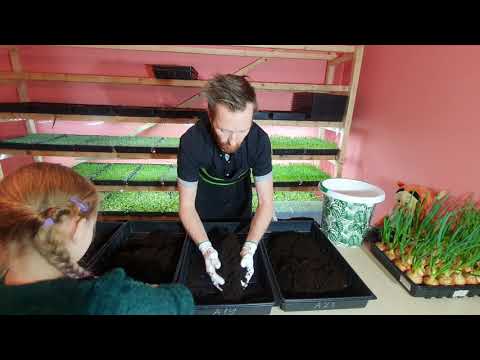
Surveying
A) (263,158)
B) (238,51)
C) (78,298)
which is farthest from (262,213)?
(238,51)

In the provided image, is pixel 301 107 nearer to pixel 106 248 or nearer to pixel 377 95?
pixel 377 95

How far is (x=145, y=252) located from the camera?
1093mm

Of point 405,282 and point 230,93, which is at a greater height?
point 230,93

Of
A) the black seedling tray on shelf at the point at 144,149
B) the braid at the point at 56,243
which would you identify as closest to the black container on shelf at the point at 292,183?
the black seedling tray on shelf at the point at 144,149

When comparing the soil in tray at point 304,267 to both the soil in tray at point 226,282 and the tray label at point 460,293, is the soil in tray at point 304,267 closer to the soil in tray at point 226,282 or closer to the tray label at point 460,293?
the soil in tray at point 226,282

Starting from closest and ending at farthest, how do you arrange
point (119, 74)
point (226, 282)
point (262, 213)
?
point (226, 282) < point (262, 213) < point (119, 74)

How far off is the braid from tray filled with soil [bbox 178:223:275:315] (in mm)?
390

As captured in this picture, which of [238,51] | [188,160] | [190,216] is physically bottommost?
[190,216]

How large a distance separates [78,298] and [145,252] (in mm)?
510

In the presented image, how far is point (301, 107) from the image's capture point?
123 inches

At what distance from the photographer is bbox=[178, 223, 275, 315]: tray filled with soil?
0.84 metres

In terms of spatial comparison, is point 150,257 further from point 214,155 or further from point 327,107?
point 327,107

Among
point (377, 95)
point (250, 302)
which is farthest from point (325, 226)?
point (377, 95)

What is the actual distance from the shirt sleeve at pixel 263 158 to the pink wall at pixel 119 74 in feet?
6.81
